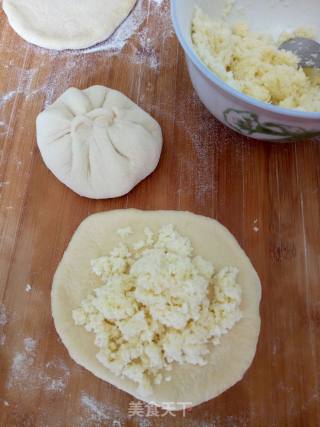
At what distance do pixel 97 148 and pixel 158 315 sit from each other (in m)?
0.49

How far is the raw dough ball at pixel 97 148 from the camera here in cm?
115

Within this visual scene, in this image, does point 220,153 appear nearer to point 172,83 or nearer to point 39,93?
point 172,83

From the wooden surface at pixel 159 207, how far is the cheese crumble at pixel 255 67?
0.20m

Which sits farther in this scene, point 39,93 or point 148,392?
point 39,93

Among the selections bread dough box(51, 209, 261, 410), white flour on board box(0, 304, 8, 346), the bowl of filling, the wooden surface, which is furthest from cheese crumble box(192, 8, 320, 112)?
white flour on board box(0, 304, 8, 346)

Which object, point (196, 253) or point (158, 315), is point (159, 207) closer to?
point (196, 253)

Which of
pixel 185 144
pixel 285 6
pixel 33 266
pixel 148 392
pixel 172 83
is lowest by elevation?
pixel 148 392

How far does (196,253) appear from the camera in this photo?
3.64ft

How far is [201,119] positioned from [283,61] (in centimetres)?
30

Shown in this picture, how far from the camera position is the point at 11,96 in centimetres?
136

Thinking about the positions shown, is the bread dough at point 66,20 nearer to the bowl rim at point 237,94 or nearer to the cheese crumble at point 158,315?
the bowl rim at point 237,94

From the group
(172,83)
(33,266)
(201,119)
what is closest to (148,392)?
(33,266)

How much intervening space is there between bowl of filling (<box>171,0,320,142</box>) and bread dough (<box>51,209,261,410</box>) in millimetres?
320

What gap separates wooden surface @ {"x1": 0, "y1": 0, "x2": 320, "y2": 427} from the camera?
1.02 metres
